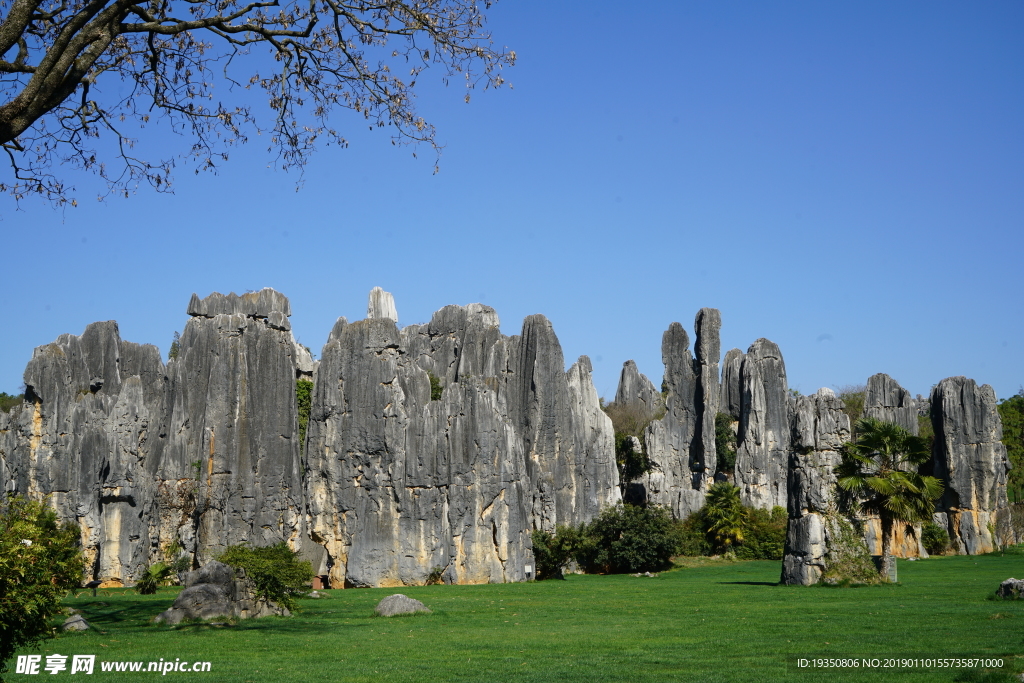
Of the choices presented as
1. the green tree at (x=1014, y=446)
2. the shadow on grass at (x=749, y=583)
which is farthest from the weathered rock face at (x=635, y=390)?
the shadow on grass at (x=749, y=583)

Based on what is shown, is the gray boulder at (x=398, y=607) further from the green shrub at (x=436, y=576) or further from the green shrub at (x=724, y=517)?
the green shrub at (x=724, y=517)

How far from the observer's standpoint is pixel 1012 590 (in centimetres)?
1778

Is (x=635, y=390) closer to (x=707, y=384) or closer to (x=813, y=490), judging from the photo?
(x=707, y=384)

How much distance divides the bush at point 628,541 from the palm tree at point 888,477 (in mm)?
6548

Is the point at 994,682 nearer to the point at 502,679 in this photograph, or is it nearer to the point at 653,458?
the point at 502,679

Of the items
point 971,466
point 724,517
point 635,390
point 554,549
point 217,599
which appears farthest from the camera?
point 635,390

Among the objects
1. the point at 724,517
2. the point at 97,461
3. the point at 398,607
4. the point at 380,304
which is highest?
the point at 380,304

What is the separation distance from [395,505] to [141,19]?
1880 cm

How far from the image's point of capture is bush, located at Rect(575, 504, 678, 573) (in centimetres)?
3222

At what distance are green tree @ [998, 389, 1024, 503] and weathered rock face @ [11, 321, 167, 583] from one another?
129 feet

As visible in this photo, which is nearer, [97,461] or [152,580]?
[152,580]

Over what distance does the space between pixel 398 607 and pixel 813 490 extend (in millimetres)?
10952

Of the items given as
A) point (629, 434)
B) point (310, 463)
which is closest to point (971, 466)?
point (629, 434)

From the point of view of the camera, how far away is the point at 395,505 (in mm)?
28562
